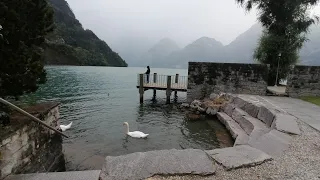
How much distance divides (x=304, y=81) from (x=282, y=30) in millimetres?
7180

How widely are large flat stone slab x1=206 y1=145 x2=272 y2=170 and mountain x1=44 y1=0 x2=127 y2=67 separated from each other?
105 meters

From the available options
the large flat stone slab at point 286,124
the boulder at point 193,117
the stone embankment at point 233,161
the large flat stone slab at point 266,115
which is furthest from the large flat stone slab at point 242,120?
the boulder at point 193,117

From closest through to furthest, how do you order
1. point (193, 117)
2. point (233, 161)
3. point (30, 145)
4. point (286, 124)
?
point (233, 161) < point (30, 145) < point (286, 124) < point (193, 117)

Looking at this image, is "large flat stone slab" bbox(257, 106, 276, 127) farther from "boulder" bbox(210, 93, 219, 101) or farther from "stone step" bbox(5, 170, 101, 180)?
"stone step" bbox(5, 170, 101, 180)

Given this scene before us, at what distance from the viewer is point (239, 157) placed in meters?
5.37

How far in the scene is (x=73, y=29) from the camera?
143m

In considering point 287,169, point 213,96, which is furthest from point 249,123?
point 213,96

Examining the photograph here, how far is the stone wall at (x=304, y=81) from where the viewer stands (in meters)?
15.6

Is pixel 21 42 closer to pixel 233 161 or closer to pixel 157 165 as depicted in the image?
pixel 157 165

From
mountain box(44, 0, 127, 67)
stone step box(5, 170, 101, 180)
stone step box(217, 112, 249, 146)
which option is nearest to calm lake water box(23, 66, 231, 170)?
stone step box(217, 112, 249, 146)

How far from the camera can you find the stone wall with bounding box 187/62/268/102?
57.5ft

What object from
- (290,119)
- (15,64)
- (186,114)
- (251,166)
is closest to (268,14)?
(186,114)

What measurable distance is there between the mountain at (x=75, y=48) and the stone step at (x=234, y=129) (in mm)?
99121

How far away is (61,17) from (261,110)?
15729cm
